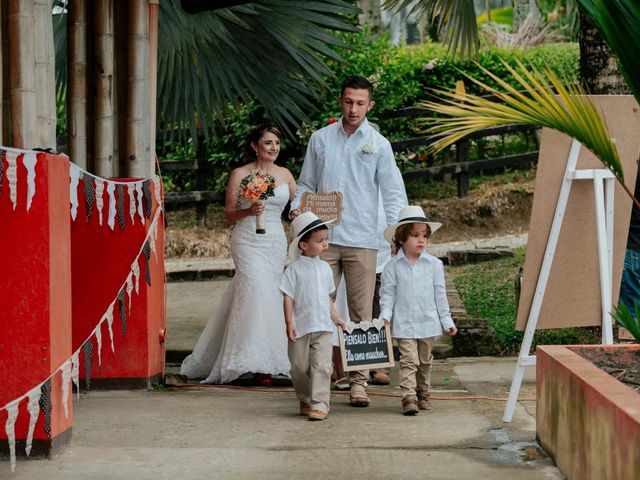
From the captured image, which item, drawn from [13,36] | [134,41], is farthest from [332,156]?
[13,36]

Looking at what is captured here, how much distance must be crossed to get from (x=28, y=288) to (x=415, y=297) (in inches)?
97.9

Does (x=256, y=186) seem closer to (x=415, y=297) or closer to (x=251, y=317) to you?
(x=251, y=317)

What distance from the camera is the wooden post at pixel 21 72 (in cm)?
549

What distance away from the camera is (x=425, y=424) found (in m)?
6.47

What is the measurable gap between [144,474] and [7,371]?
83cm

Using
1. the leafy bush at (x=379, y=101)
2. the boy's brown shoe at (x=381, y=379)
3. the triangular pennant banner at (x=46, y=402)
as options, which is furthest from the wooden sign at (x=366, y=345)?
the leafy bush at (x=379, y=101)

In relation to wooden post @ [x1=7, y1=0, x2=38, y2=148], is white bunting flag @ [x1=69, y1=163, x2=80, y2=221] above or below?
below

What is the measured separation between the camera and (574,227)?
6660mm

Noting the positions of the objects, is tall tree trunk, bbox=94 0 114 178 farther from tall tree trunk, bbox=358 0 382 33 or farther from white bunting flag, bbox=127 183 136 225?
tall tree trunk, bbox=358 0 382 33

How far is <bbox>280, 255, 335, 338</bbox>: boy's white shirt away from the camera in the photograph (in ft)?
22.5

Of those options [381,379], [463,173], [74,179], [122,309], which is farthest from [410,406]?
[463,173]

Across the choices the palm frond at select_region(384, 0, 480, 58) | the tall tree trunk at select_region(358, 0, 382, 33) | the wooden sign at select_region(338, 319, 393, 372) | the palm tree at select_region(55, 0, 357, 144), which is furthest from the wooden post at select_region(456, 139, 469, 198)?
the wooden sign at select_region(338, 319, 393, 372)

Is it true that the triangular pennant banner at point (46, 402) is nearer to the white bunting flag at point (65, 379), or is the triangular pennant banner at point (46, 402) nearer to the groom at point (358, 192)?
the white bunting flag at point (65, 379)

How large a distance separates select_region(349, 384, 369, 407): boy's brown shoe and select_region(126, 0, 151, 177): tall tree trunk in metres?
1.99
